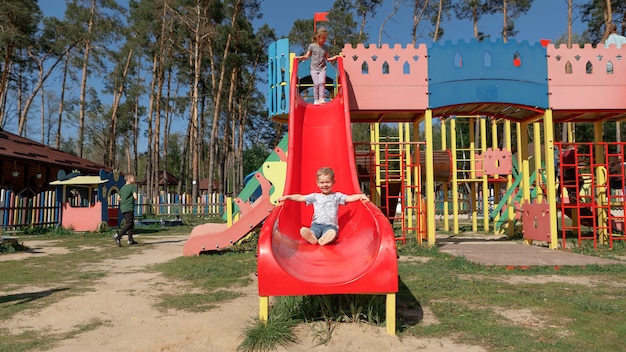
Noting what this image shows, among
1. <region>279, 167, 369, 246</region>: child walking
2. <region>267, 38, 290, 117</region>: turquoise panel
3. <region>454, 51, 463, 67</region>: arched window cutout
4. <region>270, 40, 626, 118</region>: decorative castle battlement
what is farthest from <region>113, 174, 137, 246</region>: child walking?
<region>454, 51, 463, 67</region>: arched window cutout

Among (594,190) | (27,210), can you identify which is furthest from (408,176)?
(27,210)

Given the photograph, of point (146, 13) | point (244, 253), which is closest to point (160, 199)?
point (146, 13)

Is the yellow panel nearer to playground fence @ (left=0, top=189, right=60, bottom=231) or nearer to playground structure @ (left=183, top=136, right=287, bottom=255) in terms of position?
playground structure @ (left=183, top=136, right=287, bottom=255)

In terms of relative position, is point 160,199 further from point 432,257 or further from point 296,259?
point 296,259

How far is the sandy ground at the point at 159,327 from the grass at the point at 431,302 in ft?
0.30

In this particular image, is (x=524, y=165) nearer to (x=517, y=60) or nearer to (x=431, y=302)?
(x=517, y=60)

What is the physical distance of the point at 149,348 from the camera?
3230 mm

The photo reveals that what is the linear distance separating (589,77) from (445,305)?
22.9 feet

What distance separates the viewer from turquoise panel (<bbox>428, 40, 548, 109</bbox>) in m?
8.59

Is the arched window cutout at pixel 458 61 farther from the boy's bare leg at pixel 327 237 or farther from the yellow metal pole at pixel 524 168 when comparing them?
the boy's bare leg at pixel 327 237

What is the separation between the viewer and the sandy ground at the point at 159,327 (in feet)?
10.6

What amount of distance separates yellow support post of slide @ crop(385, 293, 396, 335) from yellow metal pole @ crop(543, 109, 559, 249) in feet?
21.1

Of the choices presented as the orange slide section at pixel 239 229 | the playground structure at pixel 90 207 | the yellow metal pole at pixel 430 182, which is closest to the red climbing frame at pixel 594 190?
the yellow metal pole at pixel 430 182

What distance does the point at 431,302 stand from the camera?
448cm
